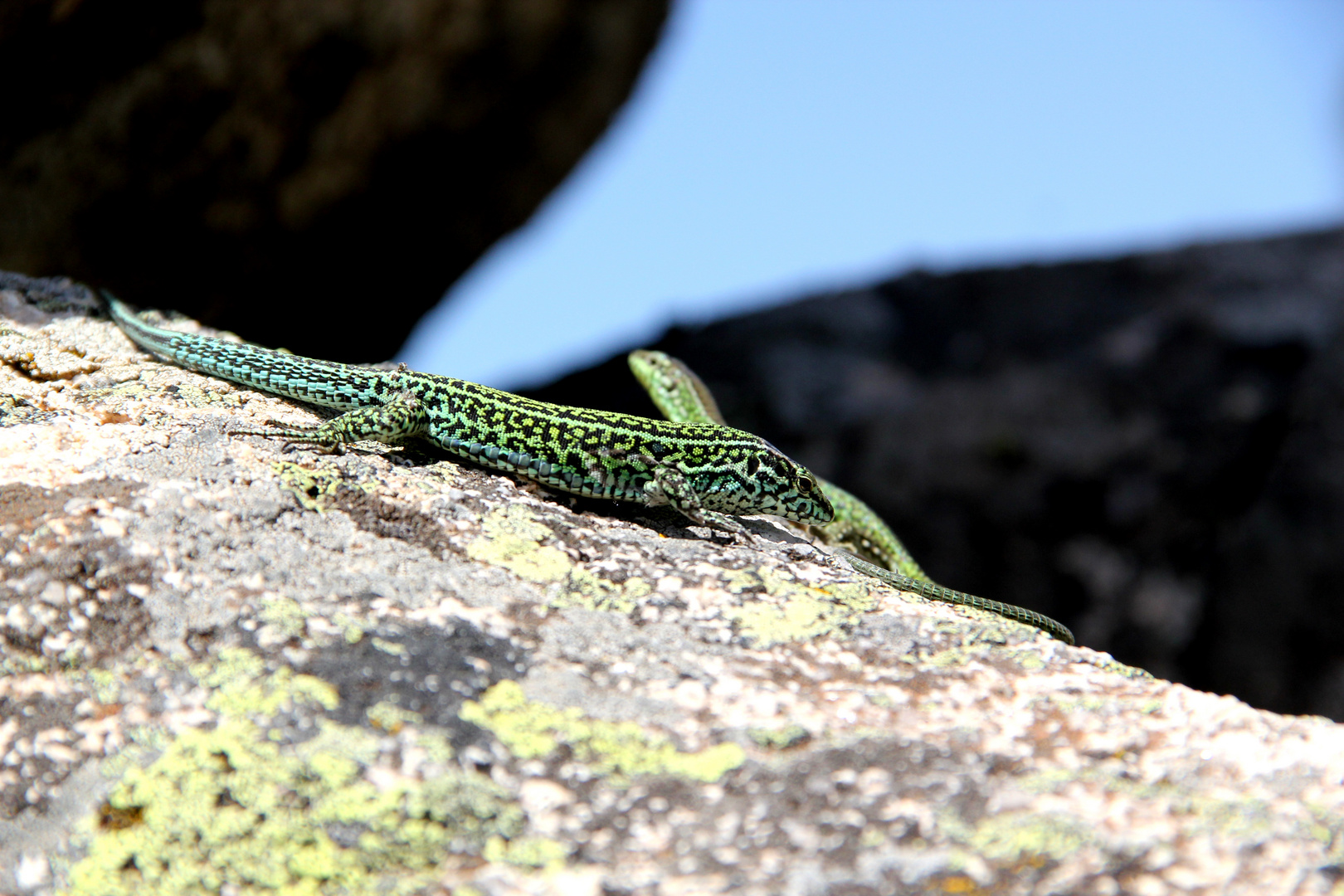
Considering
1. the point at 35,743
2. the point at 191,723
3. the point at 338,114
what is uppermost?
the point at 338,114

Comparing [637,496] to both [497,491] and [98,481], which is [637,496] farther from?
[98,481]

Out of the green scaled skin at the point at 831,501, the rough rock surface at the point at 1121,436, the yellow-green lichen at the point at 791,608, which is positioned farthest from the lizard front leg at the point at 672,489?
the rough rock surface at the point at 1121,436

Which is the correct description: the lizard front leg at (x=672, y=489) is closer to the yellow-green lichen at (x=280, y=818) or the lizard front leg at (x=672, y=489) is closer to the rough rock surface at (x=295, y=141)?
the yellow-green lichen at (x=280, y=818)

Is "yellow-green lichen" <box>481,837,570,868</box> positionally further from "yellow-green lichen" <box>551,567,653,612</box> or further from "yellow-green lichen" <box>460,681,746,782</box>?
"yellow-green lichen" <box>551,567,653,612</box>

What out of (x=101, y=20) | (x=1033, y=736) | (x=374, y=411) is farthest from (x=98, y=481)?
(x=101, y=20)

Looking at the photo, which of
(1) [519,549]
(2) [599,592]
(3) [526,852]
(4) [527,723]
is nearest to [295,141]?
(1) [519,549]

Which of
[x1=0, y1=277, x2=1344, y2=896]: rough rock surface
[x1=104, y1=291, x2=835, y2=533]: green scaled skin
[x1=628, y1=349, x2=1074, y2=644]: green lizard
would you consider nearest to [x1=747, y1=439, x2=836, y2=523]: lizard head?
[x1=104, y1=291, x2=835, y2=533]: green scaled skin

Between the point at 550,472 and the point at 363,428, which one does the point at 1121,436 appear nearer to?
the point at 550,472
